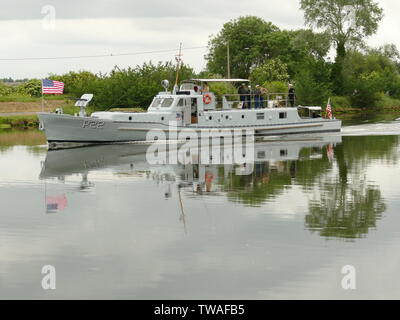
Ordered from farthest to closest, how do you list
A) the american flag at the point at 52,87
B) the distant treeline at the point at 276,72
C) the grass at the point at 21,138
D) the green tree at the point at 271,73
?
1. the green tree at the point at 271,73
2. the distant treeline at the point at 276,72
3. the grass at the point at 21,138
4. the american flag at the point at 52,87

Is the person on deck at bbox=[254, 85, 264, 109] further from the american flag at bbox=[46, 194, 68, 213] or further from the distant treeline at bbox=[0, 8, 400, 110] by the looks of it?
the american flag at bbox=[46, 194, 68, 213]

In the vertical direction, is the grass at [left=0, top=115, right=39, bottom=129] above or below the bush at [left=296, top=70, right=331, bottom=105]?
→ below

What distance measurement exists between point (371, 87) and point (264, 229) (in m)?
74.0

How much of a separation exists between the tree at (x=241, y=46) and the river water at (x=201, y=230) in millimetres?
73638

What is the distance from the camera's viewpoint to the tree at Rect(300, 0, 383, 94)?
269 ft

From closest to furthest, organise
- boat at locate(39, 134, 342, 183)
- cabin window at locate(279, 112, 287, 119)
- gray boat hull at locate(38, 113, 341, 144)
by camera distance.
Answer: boat at locate(39, 134, 342, 183) < gray boat hull at locate(38, 113, 341, 144) < cabin window at locate(279, 112, 287, 119)

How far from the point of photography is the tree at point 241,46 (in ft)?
331

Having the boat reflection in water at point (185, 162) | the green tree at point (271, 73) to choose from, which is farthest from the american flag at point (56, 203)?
the green tree at point (271, 73)

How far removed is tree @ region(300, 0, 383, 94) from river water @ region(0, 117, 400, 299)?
56703 mm

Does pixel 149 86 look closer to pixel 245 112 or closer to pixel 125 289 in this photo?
pixel 245 112

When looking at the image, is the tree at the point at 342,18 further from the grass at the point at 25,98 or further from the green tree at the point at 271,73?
the grass at the point at 25,98

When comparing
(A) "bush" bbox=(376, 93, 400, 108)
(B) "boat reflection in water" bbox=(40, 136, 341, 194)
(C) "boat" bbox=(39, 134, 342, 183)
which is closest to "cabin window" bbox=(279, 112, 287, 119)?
(C) "boat" bbox=(39, 134, 342, 183)

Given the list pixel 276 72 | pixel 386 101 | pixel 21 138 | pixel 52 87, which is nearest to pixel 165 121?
pixel 52 87
